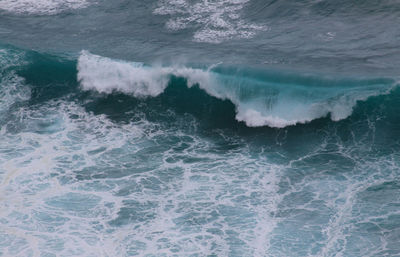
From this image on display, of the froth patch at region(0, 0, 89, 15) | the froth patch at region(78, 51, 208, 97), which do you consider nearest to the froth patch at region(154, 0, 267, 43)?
the froth patch at region(78, 51, 208, 97)

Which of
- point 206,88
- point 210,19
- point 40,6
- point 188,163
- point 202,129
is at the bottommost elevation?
point 188,163

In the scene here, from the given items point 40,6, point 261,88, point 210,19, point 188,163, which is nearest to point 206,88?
point 261,88

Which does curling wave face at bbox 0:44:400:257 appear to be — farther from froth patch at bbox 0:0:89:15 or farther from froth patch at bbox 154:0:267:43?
froth patch at bbox 0:0:89:15

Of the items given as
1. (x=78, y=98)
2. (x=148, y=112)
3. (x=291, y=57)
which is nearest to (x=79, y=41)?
(x=78, y=98)

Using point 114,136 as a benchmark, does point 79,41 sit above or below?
above

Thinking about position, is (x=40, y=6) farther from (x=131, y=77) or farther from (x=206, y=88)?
(x=206, y=88)

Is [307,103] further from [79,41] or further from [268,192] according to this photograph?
[79,41]
